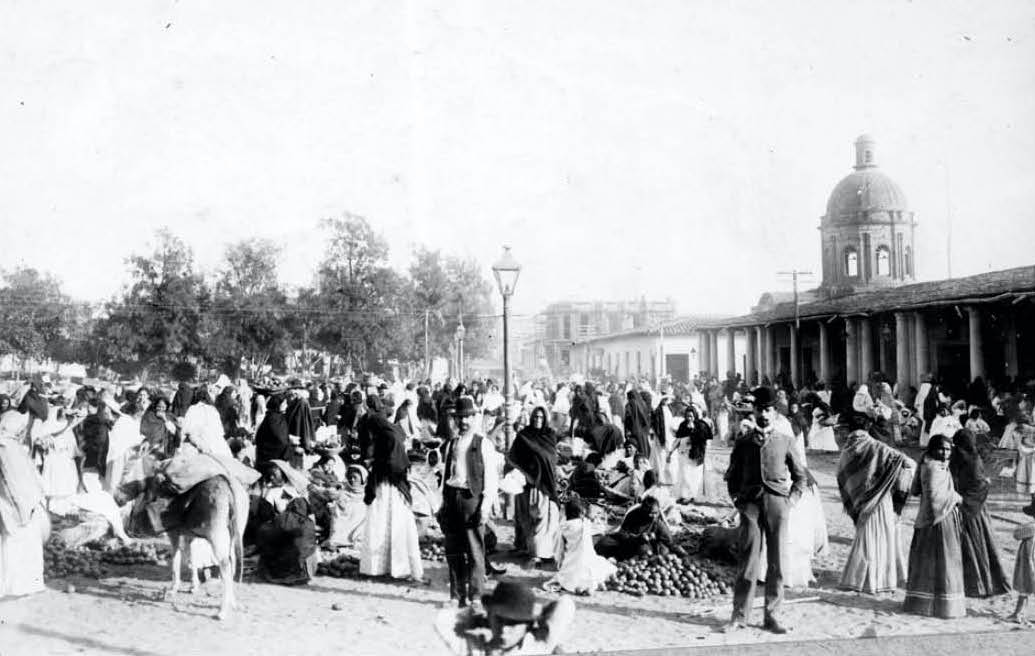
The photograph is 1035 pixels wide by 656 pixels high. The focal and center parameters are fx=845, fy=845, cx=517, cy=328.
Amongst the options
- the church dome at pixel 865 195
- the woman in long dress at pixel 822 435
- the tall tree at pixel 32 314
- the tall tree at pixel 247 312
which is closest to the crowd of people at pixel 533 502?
the tall tree at pixel 32 314

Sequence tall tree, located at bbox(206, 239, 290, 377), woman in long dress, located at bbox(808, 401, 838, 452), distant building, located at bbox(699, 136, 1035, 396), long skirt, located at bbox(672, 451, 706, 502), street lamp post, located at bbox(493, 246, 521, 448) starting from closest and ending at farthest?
street lamp post, located at bbox(493, 246, 521, 448)
long skirt, located at bbox(672, 451, 706, 502)
woman in long dress, located at bbox(808, 401, 838, 452)
distant building, located at bbox(699, 136, 1035, 396)
tall tree, located at bbox(206, 239, 290, 377)

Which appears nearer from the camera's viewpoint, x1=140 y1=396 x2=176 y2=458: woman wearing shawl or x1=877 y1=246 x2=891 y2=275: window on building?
x1=140 y1=396 x2=176 y2=458: woman wearing shawl

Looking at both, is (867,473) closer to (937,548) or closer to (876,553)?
(876,553)

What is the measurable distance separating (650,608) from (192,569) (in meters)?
3.66

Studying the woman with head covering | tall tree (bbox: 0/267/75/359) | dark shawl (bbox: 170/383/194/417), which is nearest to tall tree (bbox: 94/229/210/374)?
tall tree (bbox: 0/267/75/359)

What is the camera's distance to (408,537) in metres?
7.19

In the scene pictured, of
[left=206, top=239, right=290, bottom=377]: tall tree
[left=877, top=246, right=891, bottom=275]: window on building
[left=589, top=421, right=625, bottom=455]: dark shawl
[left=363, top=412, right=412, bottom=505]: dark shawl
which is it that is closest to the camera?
[left=363, top=412, right=412, bottom=505]: dark shawl

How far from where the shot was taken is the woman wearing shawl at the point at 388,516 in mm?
7141

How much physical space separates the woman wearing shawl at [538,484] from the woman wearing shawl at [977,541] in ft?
11.0

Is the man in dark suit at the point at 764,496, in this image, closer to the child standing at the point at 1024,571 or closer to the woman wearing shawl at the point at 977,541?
the woman wearing shawl at the point at 977,541

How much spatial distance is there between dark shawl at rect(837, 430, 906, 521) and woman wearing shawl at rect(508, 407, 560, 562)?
2.52 metres

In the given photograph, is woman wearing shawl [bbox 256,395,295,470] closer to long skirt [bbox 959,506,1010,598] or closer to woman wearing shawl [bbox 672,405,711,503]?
woman wearing shawl [bbox 672,405,711,503]

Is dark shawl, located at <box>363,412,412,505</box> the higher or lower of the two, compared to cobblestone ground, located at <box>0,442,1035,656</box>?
higher

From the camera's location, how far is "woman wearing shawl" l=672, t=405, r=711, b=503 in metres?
11.0
